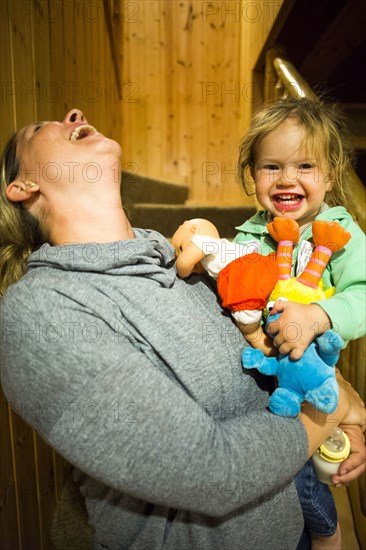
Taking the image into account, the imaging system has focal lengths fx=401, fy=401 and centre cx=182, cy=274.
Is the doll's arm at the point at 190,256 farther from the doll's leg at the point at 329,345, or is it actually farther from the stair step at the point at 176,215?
the stair step at the point at 176,215

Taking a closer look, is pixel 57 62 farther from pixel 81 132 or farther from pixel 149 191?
pixel 149 191

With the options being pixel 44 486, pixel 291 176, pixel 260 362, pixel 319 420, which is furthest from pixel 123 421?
pixel 44 486

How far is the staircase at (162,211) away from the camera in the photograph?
7.94 feet

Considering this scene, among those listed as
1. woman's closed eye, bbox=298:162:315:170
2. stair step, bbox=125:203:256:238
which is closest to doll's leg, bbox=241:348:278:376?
woman's closed eye, bbox=298:162:315:170

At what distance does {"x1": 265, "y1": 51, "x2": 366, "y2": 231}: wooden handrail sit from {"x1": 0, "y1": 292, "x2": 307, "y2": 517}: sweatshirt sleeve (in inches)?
30.1

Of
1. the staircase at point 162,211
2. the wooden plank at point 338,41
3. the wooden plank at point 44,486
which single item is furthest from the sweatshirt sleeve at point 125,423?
the wooden plank at point 338,41

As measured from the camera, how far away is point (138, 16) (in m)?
3.44

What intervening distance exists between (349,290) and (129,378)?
0.46 metres

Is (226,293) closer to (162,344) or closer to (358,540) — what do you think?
(162,344)

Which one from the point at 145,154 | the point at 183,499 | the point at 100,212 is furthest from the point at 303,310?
the point at 145,154

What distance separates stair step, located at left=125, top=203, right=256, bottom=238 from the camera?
2420 millimetres

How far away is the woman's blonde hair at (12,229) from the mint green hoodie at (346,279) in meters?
0.57

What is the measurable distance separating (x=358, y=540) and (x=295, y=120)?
4.43ft

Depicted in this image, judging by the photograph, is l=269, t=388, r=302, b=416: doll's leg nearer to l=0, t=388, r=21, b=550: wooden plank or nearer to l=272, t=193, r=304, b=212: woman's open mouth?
l=272, t=193, r=304, b=212: woman's open mouth
